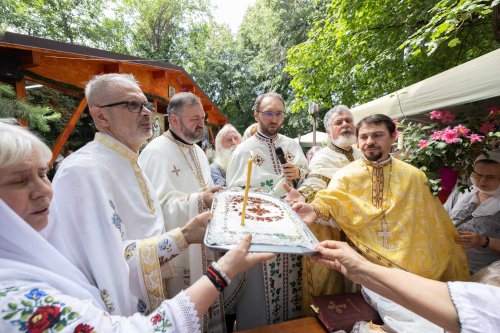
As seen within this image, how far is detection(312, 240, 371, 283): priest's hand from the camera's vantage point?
144 cm

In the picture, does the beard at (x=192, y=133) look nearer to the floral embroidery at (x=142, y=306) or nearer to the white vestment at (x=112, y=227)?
the white vestment at (x=112, y=227)

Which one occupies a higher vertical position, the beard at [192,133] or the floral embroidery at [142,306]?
the beard at [192,133]

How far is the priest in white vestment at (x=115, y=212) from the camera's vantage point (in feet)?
4.57

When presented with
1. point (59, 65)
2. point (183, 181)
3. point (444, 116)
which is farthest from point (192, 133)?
point (59, 65)

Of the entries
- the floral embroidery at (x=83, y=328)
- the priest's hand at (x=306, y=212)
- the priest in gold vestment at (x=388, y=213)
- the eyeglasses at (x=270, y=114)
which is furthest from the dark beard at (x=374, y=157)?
the floral embroidery at (x=83, y=328)

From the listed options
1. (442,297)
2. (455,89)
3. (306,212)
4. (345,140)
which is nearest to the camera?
(442,297)

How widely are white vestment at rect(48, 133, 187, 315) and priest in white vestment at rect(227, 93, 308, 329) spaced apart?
1.31 meters

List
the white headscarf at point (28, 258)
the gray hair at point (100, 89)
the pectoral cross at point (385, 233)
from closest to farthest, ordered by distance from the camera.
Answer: the white headscarf at point (28, 258) → the gray hair at point (100, 89) → the pectoral cross at point (385, 233)

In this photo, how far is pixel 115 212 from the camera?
1633 mm

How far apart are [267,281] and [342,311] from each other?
2.56ft

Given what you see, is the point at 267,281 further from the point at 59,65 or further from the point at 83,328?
the point at 59,65

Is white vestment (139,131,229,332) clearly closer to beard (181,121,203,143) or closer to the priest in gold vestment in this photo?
beard (181,121,203,143)

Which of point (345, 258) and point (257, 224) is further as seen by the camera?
point (257, 224)

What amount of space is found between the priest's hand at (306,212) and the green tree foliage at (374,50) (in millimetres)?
4791
